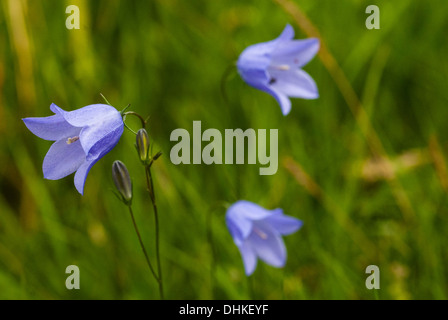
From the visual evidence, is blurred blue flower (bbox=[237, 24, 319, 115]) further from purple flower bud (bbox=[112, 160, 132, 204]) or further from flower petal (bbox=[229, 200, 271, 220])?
purple flower bud (bbox=[112, 160, 132, 204])

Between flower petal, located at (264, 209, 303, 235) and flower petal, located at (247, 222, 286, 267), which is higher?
flower petal, located at (264, 209, 303, 235)

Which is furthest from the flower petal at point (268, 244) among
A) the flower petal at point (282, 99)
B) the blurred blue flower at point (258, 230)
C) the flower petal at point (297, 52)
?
the flower petal at point (297, 52)

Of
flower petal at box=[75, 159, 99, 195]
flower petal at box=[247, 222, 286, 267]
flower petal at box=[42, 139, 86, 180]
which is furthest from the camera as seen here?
flower petal at box=[247, 222, 286, 267]

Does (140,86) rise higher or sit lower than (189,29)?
lower

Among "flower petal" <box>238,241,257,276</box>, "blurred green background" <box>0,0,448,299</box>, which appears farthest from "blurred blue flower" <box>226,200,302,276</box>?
"blurred green background" <box>0,0,448,299</box>

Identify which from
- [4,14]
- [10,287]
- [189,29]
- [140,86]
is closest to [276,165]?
[140,86]

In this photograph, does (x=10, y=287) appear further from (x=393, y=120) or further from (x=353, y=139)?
(x=393, y=120)

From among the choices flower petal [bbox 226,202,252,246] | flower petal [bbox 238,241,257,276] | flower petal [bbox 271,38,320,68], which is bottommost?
flower petal [bbox 238,241,257,276]

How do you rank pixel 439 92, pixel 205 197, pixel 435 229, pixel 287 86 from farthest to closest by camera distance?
pixel 439 92, pixel 205 197, pixel 435 229, pixel 287 86
